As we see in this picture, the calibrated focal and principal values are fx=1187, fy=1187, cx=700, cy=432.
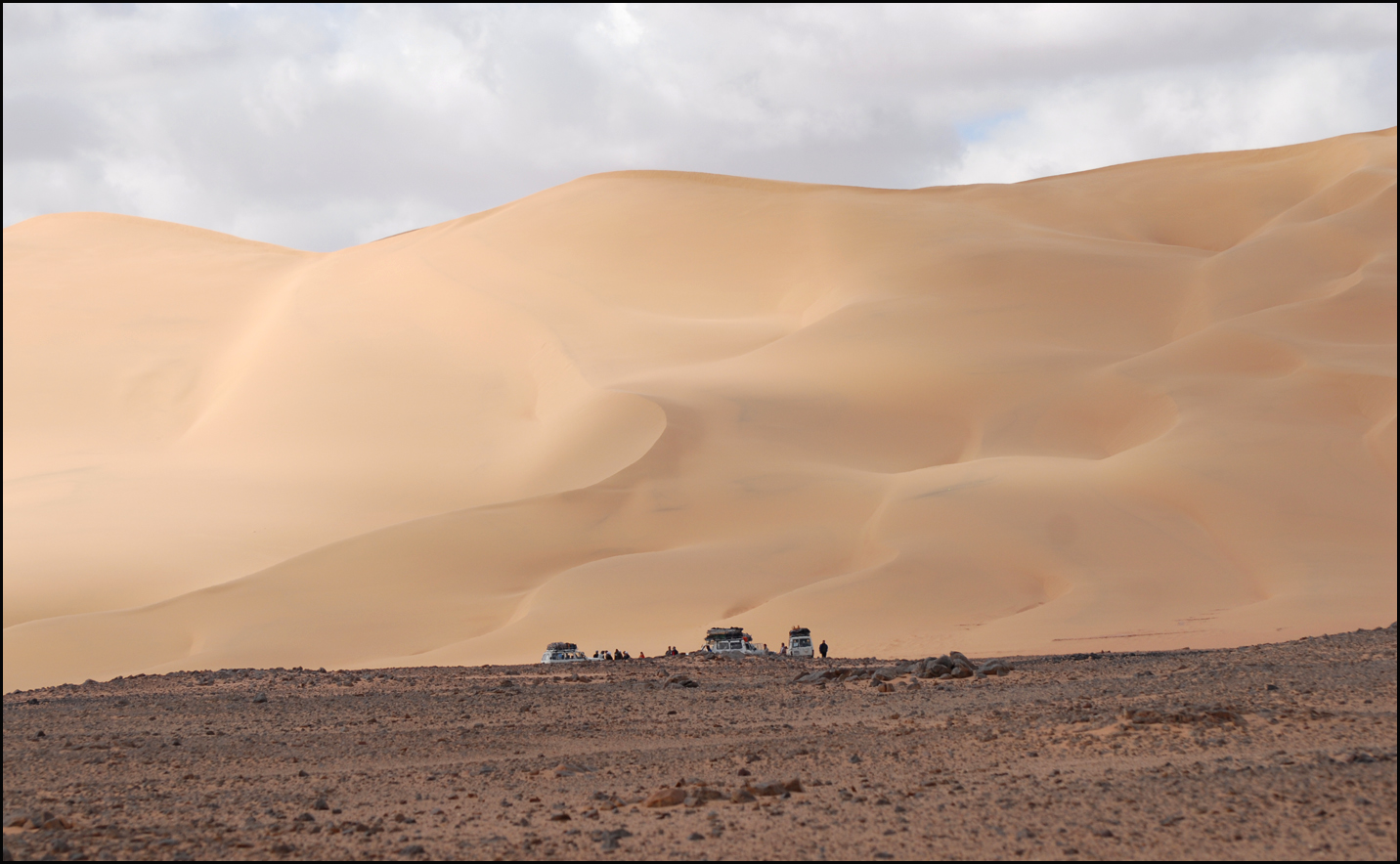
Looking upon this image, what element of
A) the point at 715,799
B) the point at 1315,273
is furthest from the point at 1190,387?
the point at 715,799

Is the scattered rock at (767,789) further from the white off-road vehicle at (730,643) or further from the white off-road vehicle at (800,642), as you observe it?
the white off-road vehicle at (800,642)

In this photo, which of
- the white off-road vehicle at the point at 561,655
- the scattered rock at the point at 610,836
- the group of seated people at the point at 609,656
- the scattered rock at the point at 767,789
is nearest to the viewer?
the scattered rock at the point at 610,836

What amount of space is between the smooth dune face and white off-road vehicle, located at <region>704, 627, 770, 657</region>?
2.21 metres

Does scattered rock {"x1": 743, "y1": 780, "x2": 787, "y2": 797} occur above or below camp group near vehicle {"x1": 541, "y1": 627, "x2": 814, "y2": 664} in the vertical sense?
below

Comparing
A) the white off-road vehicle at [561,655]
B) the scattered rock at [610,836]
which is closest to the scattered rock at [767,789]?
the scattered rock at [610,836]

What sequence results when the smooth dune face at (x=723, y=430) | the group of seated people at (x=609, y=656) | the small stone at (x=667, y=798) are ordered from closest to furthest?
the small stone at (x=667, y=798) → the group of seated people at (x=609, y=656) → the smooth dune face at (x=723, y=430)

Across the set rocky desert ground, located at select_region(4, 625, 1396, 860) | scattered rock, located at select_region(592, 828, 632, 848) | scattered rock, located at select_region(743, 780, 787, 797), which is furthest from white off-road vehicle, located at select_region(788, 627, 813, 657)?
scattered rock, located at select_region(592, 828, 632, 848)

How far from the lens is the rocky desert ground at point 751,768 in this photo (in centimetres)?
959

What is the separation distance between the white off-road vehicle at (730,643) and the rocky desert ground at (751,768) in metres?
6.09

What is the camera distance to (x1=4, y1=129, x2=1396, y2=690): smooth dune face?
2980cm

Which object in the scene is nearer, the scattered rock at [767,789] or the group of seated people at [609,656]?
the scattered rock at [767,789]

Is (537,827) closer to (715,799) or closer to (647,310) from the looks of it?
(715,799)

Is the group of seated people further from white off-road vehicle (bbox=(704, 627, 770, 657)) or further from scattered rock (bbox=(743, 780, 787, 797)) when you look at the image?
scattered rock (bbox=(743, 780, 787, 797))

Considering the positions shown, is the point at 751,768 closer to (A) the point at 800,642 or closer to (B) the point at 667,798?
(B) the point at 667,798
